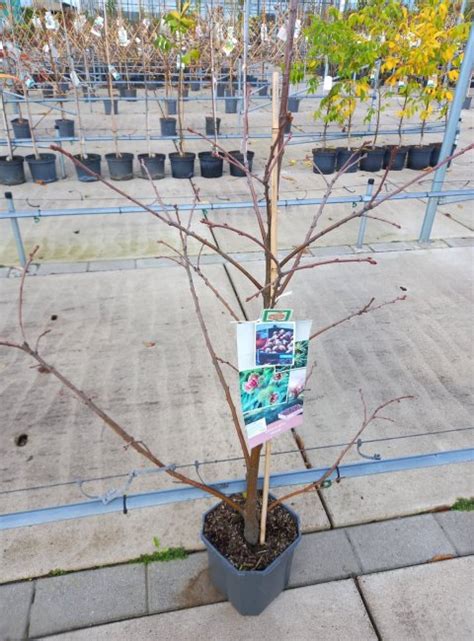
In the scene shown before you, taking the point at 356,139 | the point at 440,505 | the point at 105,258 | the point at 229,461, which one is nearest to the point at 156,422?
the point at 229,461

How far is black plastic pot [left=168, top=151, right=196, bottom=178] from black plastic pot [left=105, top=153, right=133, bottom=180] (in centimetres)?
56

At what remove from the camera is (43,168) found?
6.57m

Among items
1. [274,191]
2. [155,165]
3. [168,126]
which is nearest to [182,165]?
[155,165]

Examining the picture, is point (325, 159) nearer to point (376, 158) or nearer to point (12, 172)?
point (376, 158)

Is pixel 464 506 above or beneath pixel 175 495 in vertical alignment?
beneath

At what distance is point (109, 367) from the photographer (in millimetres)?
3246

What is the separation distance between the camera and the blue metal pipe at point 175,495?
166cm

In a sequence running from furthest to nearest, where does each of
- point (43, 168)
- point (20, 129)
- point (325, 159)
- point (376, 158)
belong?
point (20, 129) < point (376, 158) < point (325, 159) < point (43, 168)

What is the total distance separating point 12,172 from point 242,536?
6032mm

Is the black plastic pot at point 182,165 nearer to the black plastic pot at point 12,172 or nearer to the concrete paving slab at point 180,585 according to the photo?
the black plastic pot at point 12,172

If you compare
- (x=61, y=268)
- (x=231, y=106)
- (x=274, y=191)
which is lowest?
(x=61, y=268)

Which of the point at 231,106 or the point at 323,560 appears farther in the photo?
the point at 231,106

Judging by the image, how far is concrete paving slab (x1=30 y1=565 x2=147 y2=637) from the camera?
1.90 metres

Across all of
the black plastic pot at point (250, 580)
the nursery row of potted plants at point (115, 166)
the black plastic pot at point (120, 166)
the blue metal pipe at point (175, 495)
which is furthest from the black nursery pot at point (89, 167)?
the black plastic pot at point (250, 580)
